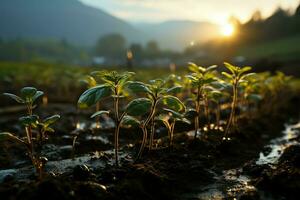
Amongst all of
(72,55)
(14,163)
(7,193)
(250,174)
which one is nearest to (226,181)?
(250,174)

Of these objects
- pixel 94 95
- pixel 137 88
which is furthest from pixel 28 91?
pixel 137 88

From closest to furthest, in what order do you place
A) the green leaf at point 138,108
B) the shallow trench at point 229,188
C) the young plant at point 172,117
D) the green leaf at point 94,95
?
the green leaf at point 94,95
the green leaf at point 138,108
the shallow trench at point 229,188
the young plant at point 172,117

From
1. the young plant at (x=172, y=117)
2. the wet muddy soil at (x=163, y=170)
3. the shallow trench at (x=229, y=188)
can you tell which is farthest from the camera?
the young plant at (x=172, y=117)

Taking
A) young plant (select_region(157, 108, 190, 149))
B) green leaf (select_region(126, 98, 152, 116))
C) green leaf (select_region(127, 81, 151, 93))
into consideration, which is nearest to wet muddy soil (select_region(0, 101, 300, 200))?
young plant (select_region(157, 108, 190, 149))

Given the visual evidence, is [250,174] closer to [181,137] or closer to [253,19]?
[181,137]

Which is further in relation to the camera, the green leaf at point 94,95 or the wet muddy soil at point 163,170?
the green leaf at point 94,95

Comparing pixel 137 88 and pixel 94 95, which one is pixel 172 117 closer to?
pixel 137 88

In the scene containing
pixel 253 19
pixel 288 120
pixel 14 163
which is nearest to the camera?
pixel 14 163

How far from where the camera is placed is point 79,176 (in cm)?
332

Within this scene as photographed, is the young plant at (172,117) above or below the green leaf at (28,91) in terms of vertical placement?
below

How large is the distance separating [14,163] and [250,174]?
2891mm

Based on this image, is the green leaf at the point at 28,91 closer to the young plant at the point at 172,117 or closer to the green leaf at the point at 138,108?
the green leaf at the point at 138,108

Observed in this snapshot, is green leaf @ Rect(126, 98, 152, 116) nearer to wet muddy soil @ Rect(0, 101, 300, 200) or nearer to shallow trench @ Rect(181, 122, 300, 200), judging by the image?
wet muddy soil @ Rect(0, 101, 300, 200)

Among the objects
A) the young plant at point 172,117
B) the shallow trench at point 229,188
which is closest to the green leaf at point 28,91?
the young plant at point 172,117
